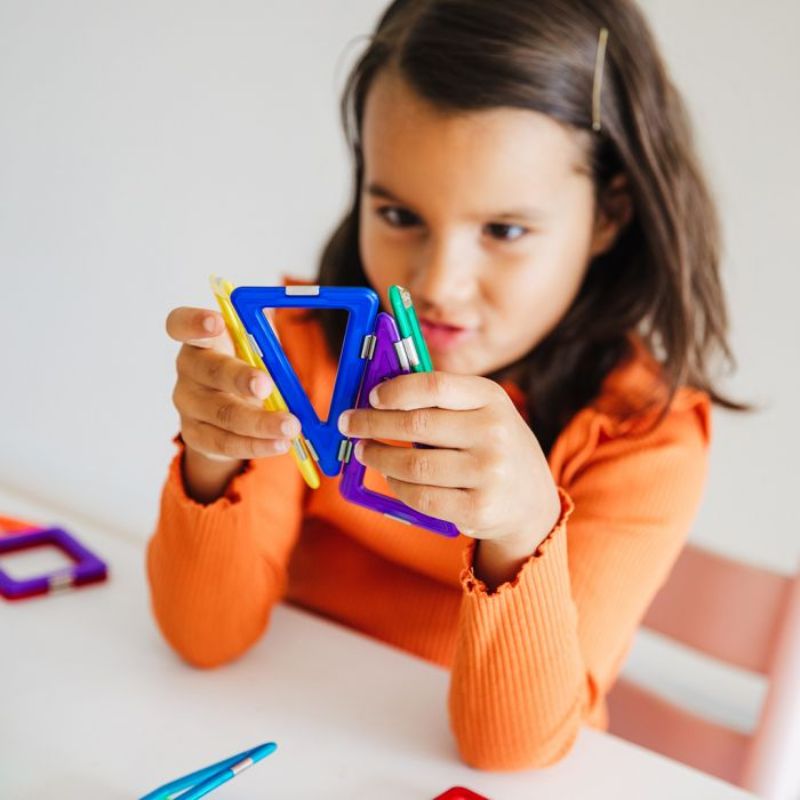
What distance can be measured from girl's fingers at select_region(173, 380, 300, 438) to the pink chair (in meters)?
0.43

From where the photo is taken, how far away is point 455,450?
1.38 ft

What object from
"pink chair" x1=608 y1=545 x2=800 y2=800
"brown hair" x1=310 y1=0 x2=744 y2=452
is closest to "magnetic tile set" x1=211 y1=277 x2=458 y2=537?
"brown hair" x1=310 y1=0 x2=744 y2=452

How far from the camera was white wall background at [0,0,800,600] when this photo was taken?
1.99ft

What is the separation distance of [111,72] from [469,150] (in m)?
0.25

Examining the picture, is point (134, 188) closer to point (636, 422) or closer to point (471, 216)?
point (471, 216)

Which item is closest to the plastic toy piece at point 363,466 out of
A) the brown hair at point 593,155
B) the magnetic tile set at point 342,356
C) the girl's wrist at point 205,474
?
the magnetic tile set at point 342,356

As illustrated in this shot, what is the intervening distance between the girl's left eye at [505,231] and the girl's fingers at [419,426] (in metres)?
0.19

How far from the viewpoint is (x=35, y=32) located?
1.95ft

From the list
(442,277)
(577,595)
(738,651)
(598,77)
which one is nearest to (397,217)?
(442,277)

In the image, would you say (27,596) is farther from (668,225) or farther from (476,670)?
(668,225)

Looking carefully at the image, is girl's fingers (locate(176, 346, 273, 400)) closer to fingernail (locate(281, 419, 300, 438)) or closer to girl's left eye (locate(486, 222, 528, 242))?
fingernail (locate(281, 419, 300, 438))

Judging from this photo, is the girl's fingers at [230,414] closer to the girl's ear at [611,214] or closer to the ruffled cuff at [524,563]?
the ruffled cuff at [524,563]

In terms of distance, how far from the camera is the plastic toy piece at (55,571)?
609mm

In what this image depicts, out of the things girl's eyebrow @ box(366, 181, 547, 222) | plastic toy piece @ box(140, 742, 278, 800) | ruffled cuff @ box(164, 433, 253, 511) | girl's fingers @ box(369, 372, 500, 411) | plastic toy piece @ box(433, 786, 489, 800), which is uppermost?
girl's eyebrow @ box(366, 181, 547, 222)
